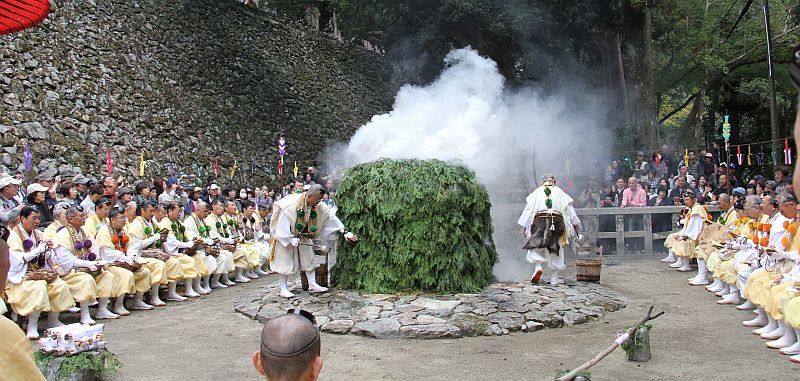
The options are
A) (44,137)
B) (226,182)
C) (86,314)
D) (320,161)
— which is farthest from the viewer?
(320,161)

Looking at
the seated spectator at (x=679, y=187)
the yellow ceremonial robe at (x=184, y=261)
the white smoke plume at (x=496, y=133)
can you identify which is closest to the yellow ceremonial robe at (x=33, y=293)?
the yellow ceremonial robe at (x=184, y=261)

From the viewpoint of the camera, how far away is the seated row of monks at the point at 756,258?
7.01m

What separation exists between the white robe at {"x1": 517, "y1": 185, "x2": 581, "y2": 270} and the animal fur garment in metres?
0.09

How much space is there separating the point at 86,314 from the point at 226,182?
40.4 ft

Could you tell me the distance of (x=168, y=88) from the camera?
20531mm

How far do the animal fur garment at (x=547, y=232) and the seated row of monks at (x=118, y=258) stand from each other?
543cm

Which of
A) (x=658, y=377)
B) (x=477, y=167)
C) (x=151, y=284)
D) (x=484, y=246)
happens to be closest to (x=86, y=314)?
(x=151, y=284)

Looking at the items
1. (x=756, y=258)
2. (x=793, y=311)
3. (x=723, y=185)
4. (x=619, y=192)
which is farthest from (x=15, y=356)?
(x=723, y=185)

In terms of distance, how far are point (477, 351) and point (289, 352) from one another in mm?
4958

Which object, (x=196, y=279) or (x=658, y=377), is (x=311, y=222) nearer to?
(x=196, y=279)

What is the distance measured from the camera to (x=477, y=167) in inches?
528

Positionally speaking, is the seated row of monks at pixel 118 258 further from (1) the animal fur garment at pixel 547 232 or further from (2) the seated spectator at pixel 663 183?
(2) the seated spectator at pixel 663 183

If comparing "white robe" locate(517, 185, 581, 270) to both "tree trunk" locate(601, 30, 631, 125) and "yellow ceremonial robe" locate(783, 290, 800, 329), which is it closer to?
"yellow ceremonial robe" locate(783, 290, 800, 329)

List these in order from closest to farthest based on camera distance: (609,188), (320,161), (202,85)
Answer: (609,188) < (202,85) < (320,161)
